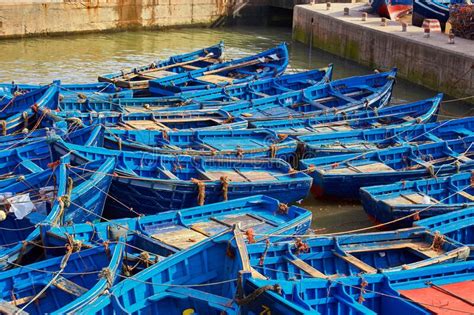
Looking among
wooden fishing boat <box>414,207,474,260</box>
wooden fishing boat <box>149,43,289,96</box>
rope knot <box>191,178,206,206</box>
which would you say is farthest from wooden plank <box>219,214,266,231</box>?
wooden fishing boat <box>149,43,289,96</box>

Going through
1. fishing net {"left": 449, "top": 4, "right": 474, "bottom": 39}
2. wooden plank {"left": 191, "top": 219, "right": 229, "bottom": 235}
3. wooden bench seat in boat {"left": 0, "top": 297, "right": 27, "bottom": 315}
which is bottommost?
wooden plank {"left": 191, "top": 219, "right": 229, "bottom": 235}

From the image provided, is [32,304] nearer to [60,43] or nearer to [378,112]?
[378,112]

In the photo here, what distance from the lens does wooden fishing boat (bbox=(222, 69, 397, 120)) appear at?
2273 cm

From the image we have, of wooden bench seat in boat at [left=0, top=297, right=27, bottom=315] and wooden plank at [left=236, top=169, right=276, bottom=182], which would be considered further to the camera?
wooden plank at [left=236, top=169, right=276, bottom=182]

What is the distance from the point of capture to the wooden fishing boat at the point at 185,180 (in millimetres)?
16578

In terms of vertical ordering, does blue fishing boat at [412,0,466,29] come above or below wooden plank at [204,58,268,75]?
above

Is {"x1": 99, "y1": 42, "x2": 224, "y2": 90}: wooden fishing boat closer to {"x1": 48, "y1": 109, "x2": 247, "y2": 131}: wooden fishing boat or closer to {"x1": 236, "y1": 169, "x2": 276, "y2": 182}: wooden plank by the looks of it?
{"x1": 48, "y1": 109, "x2": 247, "y2": 131}: wooden fishing boat

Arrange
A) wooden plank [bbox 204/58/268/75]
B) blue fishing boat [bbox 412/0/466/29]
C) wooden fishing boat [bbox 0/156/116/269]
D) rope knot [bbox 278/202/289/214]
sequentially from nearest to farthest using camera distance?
wooden fishing boat [bbox 0/156/116/269]
rope knot [bbox 278/202/289/214]
wooden plank [bbox 204/58/268/75]
blue fishing boat [bbox 412/0/466/29]

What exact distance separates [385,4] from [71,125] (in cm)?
2244

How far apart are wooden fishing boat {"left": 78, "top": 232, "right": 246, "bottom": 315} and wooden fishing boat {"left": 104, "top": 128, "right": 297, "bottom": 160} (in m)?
6.02

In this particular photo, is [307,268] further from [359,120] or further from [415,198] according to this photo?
[359,120]

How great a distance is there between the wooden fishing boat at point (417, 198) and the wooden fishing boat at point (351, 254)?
177cm

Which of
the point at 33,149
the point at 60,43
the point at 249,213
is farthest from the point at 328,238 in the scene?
the point at 60,43

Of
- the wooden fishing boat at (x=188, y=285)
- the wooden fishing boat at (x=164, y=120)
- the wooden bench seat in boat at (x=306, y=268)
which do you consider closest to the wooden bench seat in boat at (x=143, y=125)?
the wooden fishing boat at (x=164, y=120)
